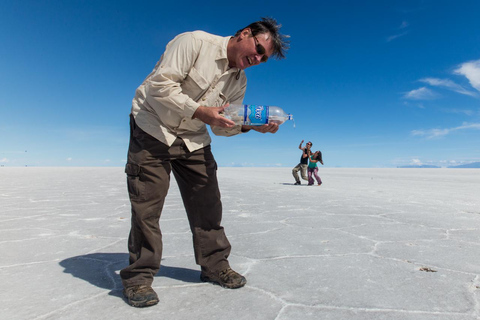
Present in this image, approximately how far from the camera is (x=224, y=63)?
172cm

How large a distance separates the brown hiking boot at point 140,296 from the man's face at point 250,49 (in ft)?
3.88

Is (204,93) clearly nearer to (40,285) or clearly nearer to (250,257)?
(250,257)

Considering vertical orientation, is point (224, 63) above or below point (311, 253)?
above

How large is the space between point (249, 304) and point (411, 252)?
55.9 inches

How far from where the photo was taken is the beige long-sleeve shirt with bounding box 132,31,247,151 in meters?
1.52

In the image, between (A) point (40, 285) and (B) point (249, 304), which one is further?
(A) point (40, 285)

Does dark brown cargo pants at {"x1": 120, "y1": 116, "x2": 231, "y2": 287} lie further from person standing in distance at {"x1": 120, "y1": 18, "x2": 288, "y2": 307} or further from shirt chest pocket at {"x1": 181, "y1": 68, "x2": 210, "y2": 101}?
shirt chest pocket at {"x1": 181, "y1": 68, "x2": 210, "y2": 101}

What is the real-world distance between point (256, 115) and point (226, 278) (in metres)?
0.88

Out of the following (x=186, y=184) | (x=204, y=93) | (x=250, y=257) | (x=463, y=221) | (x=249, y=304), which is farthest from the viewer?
(x=463, y=221)

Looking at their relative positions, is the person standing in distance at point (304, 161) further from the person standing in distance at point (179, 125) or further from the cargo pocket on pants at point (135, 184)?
the cargo pocket on pants at point (135, 184)

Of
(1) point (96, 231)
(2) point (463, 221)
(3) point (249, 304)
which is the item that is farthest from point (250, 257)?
(2) point (463, 221)

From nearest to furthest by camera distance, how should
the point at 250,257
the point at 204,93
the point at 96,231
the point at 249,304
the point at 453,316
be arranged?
the point at 453,316 → the point at 249,304 → the point at 204,93 → the point at 250,257 → the point at 96,231

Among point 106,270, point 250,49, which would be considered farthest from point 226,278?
point 250,49

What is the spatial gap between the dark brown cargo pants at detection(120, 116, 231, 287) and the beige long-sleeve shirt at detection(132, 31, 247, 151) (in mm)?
64
